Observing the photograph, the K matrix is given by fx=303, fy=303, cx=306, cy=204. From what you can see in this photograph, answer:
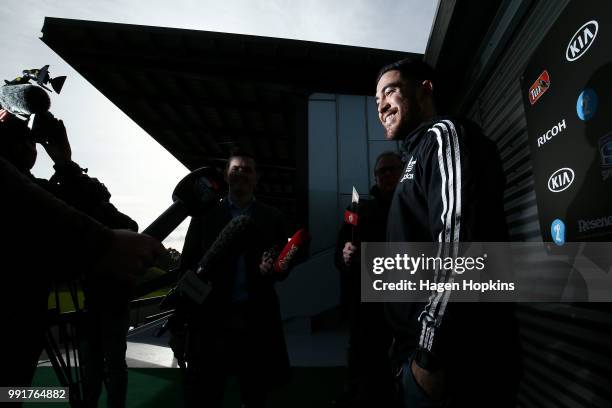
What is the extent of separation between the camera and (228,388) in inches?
150

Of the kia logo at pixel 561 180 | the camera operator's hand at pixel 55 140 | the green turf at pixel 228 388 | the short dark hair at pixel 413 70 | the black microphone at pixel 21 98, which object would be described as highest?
the short dark hair at pixel 413 70

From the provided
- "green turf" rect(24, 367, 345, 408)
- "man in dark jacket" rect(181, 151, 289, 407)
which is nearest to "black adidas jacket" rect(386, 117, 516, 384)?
"man in dark jacket" rect(181, 151, 289, 407)

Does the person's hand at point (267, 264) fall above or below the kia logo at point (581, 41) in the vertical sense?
below

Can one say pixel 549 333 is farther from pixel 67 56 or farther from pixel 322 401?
pixel 67 56

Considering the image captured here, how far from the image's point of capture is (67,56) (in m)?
7.16

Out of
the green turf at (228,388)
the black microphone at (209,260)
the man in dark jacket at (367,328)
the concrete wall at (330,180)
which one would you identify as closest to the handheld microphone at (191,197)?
the black microphone at (209,260)

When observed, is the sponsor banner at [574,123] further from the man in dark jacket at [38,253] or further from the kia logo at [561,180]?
the man in dark jacket at [38,253]

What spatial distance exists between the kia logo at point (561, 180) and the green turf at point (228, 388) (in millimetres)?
2977

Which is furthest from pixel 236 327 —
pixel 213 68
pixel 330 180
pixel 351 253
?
pixel 213 68

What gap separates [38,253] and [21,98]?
719 millimetres

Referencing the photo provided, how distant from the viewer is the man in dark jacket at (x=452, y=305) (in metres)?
1.01

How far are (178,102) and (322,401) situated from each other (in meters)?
8.92

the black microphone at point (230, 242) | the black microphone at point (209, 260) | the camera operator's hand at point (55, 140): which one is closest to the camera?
the camera operator's hand at point (55, 140)

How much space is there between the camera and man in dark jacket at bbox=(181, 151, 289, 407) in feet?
6.73
